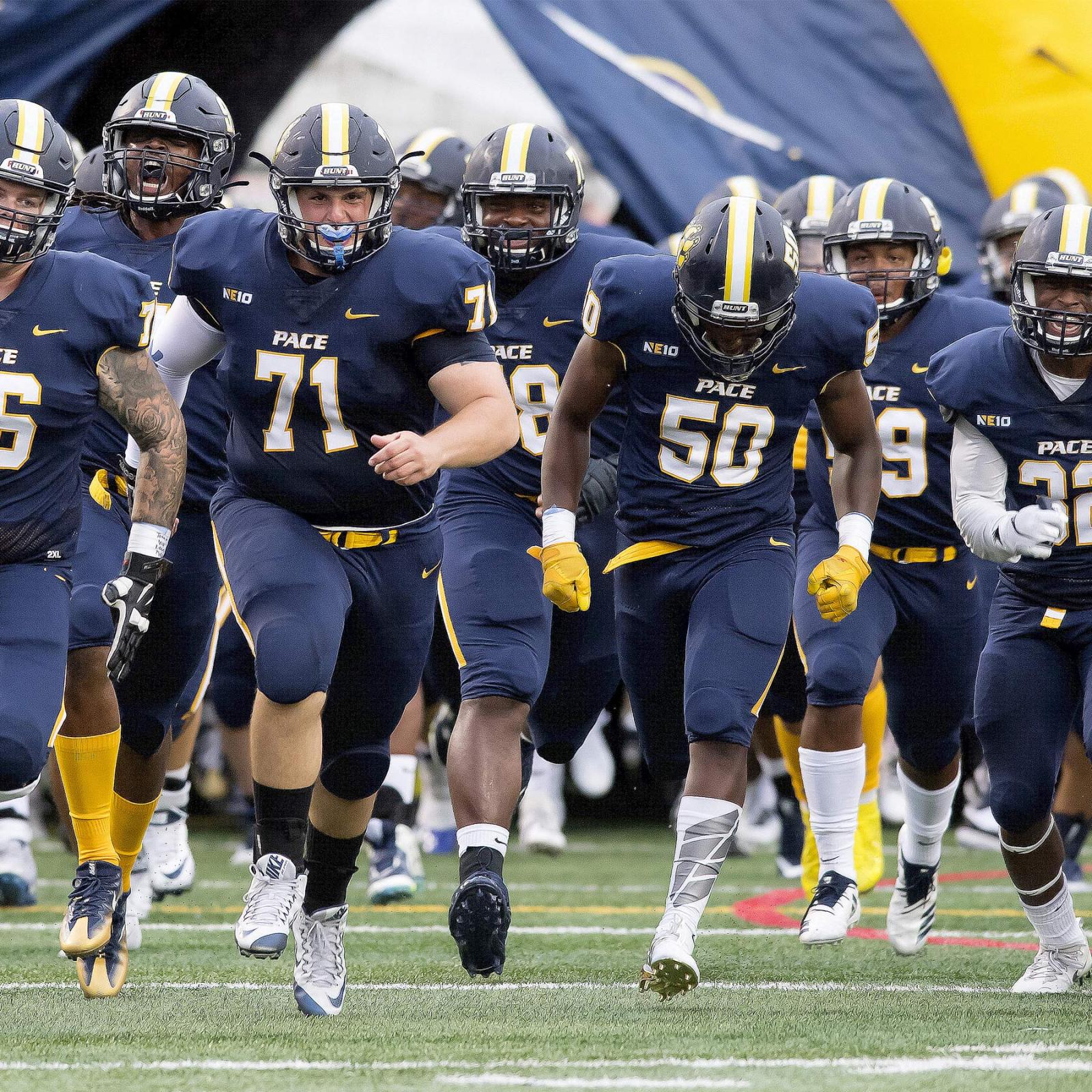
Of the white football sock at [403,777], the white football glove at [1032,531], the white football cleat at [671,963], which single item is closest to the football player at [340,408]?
the white football cleat at [671,963]

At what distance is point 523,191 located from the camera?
5.00 m

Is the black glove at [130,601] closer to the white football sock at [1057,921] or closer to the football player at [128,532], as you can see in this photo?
the football player at [128,532]

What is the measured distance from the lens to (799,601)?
5215 mm

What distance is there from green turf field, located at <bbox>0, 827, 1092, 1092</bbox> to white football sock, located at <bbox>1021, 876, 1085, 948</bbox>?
136mm

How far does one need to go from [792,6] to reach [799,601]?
18.0 feet

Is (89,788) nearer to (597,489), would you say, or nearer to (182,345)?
(182,345)

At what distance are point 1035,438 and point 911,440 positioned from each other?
1.04m

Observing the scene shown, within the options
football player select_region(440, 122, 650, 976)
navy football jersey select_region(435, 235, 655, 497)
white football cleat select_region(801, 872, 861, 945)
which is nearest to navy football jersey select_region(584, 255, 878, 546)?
football player select_region(440, 122, 650, 976)

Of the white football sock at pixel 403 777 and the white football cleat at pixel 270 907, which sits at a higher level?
the white football cleat at pixel 270 907

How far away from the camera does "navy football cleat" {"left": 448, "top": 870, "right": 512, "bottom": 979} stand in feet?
12.8

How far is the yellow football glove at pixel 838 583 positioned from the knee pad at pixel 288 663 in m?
1.28

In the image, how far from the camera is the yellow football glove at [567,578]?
430 cm

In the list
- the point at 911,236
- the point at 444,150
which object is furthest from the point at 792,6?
the point at 911,236

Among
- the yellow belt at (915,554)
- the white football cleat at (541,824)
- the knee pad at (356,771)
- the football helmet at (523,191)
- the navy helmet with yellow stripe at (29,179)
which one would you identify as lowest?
the white football cleat at (541,824)
